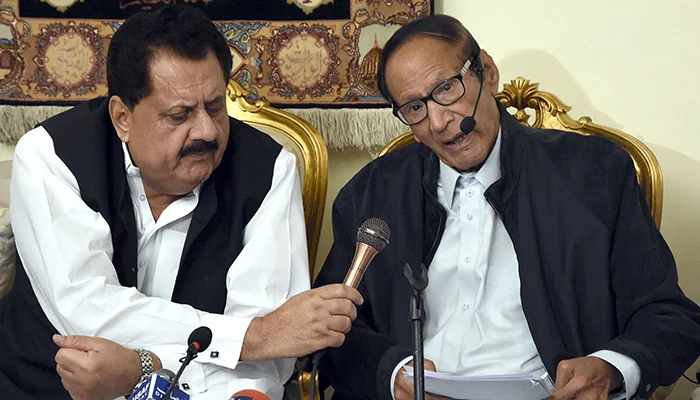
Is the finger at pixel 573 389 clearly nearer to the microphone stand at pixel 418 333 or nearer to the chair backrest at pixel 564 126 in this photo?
the microphone stand at pixel 418 333

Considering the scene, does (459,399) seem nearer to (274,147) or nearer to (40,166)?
(274,147)

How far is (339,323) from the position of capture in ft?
6.62

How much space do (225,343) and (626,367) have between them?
93cm

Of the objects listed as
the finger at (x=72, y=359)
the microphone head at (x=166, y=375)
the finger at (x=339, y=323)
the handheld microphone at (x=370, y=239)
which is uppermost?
the handheld microphone at (x=370, y=239)

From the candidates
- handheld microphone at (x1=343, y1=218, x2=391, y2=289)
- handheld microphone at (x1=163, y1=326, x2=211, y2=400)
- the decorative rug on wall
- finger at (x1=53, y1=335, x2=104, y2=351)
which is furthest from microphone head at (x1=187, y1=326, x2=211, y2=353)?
the decorative rug on wall

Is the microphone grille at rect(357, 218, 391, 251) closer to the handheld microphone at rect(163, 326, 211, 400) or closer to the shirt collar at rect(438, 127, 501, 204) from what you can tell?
the handheld microphone at rect(163, 326, 211, 400)

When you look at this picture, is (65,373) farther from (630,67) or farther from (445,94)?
(630,67)

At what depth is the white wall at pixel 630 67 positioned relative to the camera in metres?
2.85

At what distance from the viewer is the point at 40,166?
230 centimetres

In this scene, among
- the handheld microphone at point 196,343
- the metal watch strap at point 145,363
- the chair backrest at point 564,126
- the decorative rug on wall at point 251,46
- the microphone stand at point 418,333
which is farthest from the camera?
the decorative rug on wall at point 251,46

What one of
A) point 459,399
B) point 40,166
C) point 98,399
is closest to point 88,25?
point 40,166

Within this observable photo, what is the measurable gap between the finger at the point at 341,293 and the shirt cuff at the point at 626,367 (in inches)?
22.6

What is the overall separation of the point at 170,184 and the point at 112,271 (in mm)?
264

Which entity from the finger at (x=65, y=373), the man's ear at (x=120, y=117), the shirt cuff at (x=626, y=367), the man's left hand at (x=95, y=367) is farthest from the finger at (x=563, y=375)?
the man's ear at (x=120, y=117)
